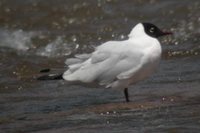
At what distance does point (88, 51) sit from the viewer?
1304cm

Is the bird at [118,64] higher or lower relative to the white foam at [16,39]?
lower

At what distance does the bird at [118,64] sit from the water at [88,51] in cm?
24

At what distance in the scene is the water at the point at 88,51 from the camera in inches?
288

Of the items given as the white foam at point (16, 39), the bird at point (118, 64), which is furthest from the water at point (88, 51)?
the bird at point (118, 64)

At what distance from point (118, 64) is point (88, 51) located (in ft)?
14.7

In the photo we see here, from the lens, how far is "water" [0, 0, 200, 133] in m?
7.30

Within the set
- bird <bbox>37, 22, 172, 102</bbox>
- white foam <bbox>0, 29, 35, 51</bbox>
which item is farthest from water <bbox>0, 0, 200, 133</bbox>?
bird <bbox>37, 22, 172, 102</bbox>

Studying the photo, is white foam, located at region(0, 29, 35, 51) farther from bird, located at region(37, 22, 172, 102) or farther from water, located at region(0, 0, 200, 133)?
bird, located at region(37, 22, 172, 102)

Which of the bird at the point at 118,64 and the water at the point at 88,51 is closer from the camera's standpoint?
the water at the point at 88,51

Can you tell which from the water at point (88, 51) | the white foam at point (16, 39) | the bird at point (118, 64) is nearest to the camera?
the water at point (88, 51)

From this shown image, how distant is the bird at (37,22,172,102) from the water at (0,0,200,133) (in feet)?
0.79

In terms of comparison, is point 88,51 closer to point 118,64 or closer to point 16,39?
point 16,39

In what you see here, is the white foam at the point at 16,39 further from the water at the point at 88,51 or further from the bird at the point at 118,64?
the bird at the point at 118,64

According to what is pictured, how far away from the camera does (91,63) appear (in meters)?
8.70
